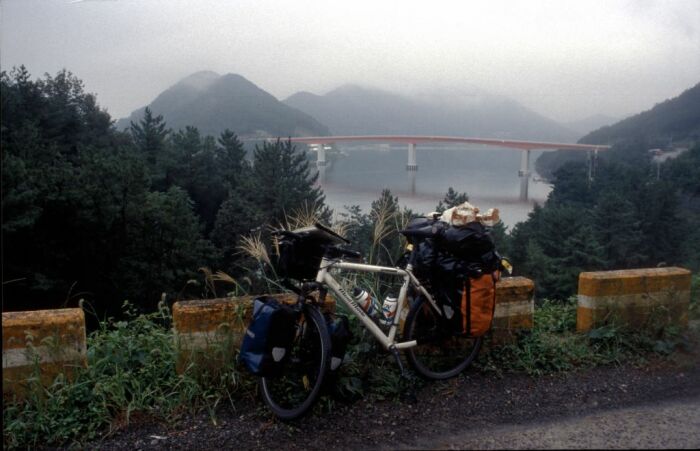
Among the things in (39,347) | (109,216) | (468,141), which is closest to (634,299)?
(468,141)

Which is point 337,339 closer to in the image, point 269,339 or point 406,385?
point 269,339

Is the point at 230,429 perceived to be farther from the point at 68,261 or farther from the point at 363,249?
the point at 68,261

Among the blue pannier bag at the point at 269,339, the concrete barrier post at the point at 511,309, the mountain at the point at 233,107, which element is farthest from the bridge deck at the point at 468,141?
the blue pannier bag at the point at 269,339

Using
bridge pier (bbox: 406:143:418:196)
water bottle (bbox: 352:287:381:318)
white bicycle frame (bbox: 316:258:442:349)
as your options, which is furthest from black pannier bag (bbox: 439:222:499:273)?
bridge pier (bbox: 406:143:418:196)

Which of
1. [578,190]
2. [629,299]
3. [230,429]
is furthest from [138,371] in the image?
[578,190]

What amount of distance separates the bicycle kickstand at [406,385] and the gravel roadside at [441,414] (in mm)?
50

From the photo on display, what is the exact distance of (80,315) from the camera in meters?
3.07

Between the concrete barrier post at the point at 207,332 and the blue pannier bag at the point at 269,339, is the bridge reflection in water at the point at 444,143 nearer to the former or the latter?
the concrete barrier post at the point at 207,332

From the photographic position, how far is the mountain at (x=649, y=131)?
5195 mm

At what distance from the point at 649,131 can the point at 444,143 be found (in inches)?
91.5

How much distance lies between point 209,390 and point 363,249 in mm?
1733

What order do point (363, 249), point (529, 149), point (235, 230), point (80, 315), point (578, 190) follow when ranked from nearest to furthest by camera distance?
point (80, 315) < point (363, 249) < point (529, 149) < point (578, 190) < point (235, 230)

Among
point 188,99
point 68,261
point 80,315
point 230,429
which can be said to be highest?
point 188,99

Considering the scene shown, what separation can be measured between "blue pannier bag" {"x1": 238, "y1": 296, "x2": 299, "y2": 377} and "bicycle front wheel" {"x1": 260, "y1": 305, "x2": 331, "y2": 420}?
98mm
